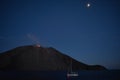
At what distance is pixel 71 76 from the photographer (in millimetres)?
108188

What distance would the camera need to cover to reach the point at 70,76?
108m

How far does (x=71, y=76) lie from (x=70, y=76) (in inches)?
29.4
